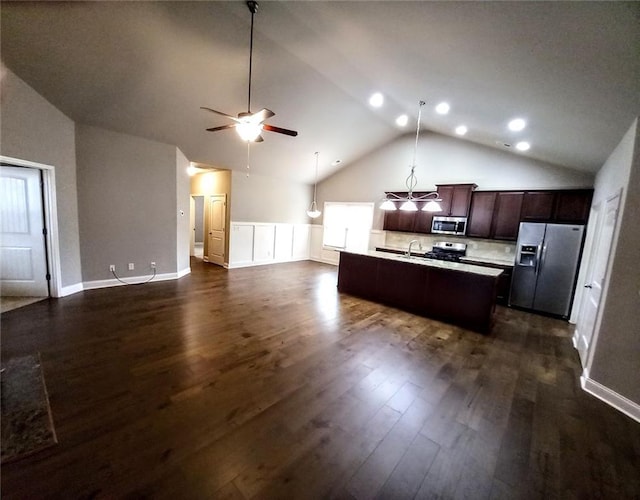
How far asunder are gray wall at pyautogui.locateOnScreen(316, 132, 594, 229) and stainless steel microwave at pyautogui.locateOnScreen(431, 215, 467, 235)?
2.99 ft

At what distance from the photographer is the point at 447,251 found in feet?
19.5

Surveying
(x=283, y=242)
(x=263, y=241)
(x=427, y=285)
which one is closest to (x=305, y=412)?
(x=427, y=285)

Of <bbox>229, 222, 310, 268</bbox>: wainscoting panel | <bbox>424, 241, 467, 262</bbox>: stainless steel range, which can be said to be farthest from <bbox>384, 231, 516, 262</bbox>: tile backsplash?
<bbox>229, 222, 310, 268</bbox>: wainscoting panel

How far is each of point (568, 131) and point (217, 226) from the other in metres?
7.62

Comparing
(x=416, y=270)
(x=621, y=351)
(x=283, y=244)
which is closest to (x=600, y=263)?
(x=621, y=351)

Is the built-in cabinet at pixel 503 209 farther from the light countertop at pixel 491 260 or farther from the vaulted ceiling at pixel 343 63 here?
the vaulted ceiling at pixel 343 63

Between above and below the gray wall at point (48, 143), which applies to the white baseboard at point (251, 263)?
below

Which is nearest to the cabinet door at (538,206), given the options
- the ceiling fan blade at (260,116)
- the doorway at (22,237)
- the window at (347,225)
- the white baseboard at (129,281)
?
the window at (347,225)

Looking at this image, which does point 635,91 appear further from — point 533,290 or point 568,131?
point 533,290

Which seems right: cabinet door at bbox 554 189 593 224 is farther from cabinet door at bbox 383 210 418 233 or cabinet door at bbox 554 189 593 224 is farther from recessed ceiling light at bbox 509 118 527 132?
cabinet door at bbox 383 210 418 233

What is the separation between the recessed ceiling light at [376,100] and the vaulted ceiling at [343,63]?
0.58 ft

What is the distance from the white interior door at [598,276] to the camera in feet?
9.16

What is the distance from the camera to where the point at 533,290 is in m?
4.81

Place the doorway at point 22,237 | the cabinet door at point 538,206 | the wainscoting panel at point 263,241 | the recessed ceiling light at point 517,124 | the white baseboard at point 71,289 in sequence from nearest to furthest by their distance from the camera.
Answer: the recessed ceiling light at point 517,124 → the doorway at point 22,237 → the white baseboard at point 71,289 → the cabinet door at point 538,206 → the wainscoting panel at point 263,241
